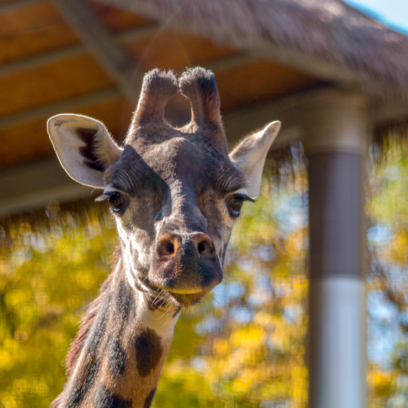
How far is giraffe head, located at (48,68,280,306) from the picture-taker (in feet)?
7.39

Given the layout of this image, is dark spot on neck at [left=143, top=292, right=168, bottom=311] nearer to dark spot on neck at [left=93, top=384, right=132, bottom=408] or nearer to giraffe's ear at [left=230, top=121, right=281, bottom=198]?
dark spot on neck at [left=93, top=384, right=132, bottom=408]

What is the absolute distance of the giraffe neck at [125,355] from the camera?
2695 millimetres

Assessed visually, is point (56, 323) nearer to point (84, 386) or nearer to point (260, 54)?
point (260, 54)

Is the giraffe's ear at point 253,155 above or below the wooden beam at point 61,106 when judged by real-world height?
below

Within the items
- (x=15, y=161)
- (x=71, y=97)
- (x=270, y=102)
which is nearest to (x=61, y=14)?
(x=71, y=97)

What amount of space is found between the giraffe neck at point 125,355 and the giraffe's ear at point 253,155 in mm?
914

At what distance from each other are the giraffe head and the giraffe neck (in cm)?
15

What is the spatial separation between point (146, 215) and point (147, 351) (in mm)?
653

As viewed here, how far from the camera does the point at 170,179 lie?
256 centimetres

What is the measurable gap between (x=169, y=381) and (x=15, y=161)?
3.43 meters

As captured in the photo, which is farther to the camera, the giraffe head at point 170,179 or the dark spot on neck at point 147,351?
the dark spot on neck at point 147,351

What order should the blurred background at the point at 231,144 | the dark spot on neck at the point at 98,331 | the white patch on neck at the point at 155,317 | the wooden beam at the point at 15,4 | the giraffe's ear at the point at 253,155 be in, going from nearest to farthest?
the white patch on neck at the point at 155,317, the dark spot on neck at the point at 98,331, the giraffe's ear at the point at 253,155, the wooden beam at the point at 15,4, the blurred background at the point at 231,144

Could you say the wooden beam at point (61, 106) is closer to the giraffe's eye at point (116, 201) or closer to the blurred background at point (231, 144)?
the blurred background at point (231, 144)

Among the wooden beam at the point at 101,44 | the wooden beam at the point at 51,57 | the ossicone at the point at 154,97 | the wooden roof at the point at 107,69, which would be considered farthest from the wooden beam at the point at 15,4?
the ossicone at the point at 154,97
